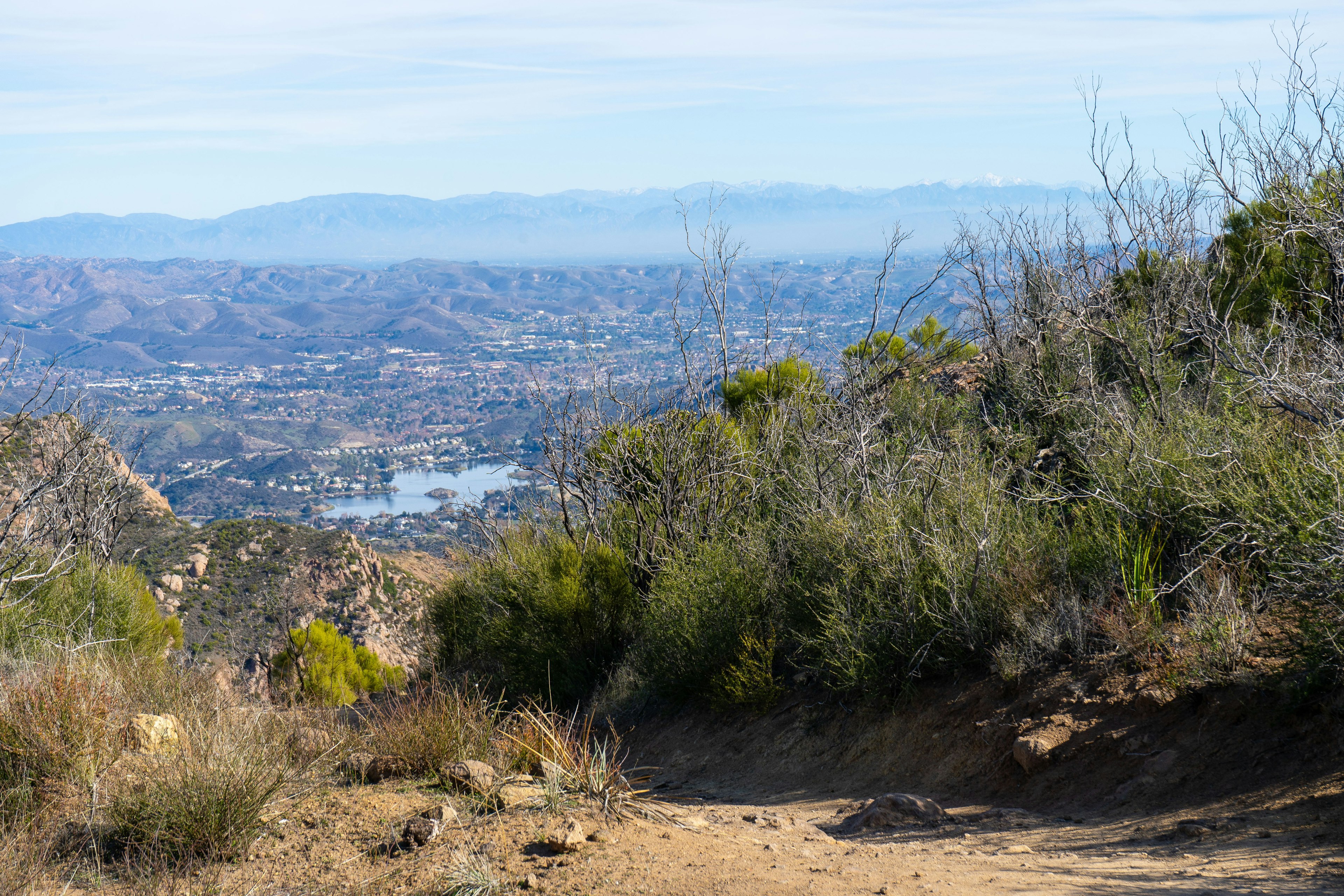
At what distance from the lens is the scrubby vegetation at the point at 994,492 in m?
5.89

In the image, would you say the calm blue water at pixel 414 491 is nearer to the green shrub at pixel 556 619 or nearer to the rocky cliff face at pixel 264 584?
the rocky cliff face at pixel 264 584

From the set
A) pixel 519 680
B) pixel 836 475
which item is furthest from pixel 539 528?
pixel 836 475

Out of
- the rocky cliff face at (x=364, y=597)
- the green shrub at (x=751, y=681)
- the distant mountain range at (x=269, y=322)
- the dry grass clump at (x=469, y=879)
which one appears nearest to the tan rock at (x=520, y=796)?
the dry grass clump at (x=469, y=879)

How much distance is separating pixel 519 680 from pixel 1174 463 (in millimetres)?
6546

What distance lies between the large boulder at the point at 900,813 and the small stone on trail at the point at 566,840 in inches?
67.9

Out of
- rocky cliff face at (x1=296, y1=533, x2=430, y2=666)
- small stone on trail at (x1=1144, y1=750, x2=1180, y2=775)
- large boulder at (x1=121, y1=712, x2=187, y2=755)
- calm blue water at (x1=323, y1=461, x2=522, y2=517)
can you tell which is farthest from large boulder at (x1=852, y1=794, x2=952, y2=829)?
calm blue water at (x1=323, y1=461, x2=522, y2=517)

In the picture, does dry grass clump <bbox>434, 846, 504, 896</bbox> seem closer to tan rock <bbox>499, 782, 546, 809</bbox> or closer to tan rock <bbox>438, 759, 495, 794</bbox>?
tan rock <bbox>499, 782, 546, 809</bbox>

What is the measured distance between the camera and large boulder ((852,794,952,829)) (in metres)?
5.39

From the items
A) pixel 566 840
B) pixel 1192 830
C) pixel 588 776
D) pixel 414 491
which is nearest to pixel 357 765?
pixel 588 776

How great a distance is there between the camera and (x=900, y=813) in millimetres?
5453

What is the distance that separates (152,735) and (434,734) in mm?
1764

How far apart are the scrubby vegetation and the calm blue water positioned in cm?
4006

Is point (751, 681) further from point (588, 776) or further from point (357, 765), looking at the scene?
point (357, 765)

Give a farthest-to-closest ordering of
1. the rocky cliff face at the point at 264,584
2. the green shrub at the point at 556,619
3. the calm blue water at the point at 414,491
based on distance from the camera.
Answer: the calm blue water at the point at 414,491
the rocky cliff face at the point at 264,584
the green shrub at the point at 556,619
